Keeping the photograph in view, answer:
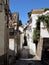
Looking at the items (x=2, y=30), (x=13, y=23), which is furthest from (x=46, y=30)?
(x=2, y=30)

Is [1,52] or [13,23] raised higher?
[13,23]

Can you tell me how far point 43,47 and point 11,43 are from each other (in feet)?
15.1

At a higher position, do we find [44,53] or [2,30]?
[2,30]

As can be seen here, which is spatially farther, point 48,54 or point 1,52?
point 48,54

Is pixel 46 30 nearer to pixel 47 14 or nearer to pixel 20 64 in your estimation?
pixel 47 14

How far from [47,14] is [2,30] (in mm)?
17306

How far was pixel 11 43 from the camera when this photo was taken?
2972 cm

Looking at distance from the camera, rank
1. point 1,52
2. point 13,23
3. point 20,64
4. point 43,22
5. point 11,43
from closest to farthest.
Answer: point 1,52 → point 20,64 → point 11,43 → point 43,22 → point 13,23

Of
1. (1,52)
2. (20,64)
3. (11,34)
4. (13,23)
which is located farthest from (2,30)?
(13,23)

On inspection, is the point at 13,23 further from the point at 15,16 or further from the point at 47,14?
the point at 47,14

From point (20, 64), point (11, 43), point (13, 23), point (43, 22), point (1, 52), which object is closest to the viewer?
point (1, 52)

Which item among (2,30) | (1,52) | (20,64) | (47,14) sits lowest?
(20,64)

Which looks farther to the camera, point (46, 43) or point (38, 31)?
point (38, 31)

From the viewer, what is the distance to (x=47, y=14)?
33.1m
